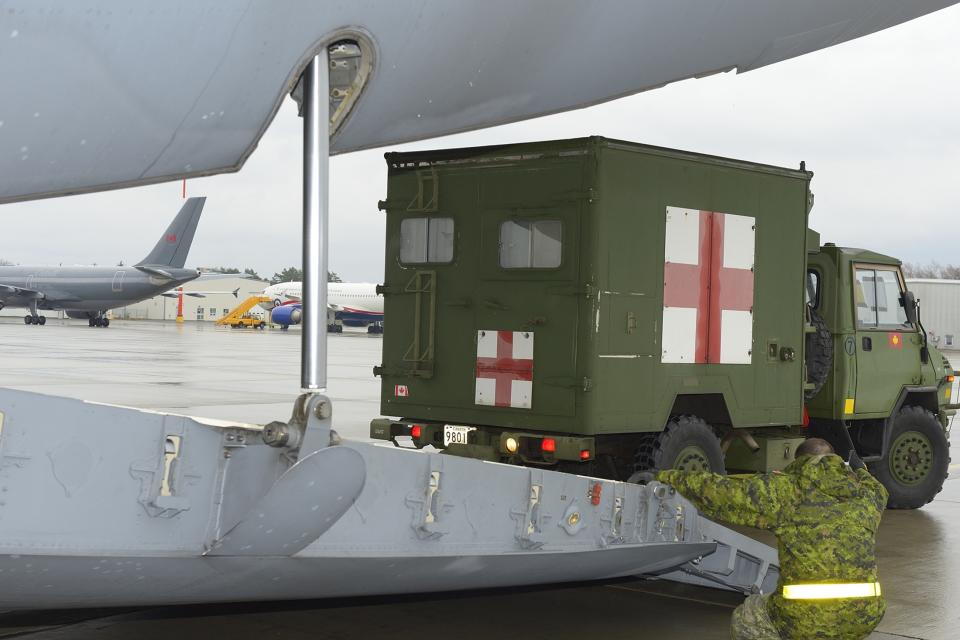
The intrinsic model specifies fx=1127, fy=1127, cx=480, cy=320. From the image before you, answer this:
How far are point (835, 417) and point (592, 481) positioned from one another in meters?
4.81

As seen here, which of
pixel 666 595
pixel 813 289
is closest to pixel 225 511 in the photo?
pixel 666 595

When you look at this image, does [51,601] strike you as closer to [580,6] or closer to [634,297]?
[580,6]

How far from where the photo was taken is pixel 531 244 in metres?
7.70

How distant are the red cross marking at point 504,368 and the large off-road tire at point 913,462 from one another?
424 centimetres

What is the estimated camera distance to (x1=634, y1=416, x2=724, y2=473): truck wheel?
7.82 metres

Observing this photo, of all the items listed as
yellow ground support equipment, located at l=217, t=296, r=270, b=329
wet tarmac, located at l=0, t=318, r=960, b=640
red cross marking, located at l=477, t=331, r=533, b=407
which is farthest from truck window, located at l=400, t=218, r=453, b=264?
yellow ground support equipment, located at l=217, t=296, r=270, b=329

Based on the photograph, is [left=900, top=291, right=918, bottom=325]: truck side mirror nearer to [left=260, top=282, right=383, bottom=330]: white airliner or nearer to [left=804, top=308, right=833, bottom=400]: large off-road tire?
[left=804, top=308, right=833, bottom=400]: large off-road tire

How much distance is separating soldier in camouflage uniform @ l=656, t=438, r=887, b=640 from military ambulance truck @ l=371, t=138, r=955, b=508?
107 inches

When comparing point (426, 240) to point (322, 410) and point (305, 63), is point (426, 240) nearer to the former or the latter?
point (322, 410)

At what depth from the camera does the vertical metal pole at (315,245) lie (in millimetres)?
3561

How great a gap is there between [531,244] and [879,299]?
3987 millimetres

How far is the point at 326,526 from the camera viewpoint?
146 inches

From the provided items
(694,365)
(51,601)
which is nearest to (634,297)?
(694,365)

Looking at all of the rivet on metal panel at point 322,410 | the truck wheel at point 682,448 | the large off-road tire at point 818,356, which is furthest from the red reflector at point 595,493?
the large off-road tire at point 818,356
